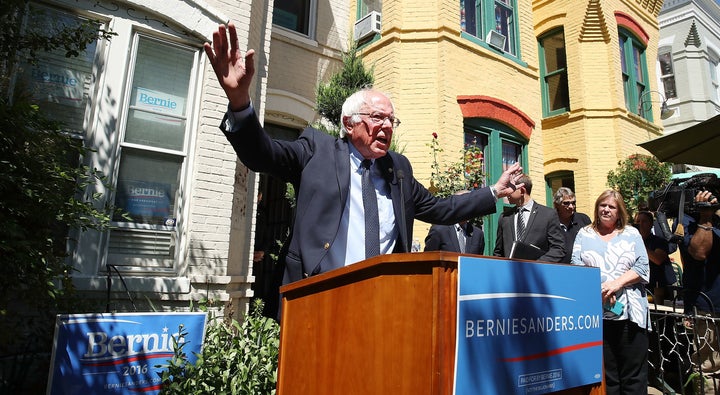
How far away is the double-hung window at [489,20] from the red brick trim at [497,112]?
1327mm

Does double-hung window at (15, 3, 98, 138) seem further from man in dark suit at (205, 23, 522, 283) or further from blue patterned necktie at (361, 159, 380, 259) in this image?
blue patterned necktie at (361, 159, 380, 259)

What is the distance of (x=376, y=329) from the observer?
147cm

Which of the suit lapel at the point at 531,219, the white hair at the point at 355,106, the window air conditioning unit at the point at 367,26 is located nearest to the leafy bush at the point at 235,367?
the white hair at the point at 355,106

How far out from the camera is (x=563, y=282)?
1.79 metres

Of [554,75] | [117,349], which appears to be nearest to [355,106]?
[117,349]

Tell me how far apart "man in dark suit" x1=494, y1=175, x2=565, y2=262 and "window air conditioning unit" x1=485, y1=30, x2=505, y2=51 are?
4.79m

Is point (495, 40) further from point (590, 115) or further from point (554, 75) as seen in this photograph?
point (590, 115)

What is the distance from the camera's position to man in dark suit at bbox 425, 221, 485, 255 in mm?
5047

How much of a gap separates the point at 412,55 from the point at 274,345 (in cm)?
618

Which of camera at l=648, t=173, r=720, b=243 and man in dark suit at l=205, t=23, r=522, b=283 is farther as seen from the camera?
camera at l=648, t=173, r=720, b=243

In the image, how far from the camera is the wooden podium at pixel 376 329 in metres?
1.32

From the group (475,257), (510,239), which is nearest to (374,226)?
(475,257)

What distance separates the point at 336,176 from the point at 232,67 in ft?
2.35

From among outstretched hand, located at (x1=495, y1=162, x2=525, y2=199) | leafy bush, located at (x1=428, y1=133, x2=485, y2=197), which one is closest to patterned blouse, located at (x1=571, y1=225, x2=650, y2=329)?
outstretched hand, located at (x1=495, y1=162, x2=525, y2=199)
